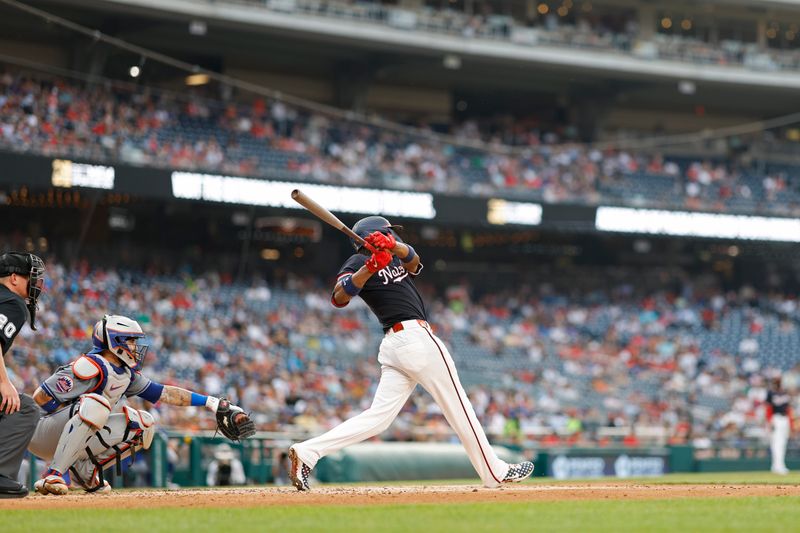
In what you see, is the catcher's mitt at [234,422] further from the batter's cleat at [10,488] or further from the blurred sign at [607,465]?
the blurred sign at [607,465]

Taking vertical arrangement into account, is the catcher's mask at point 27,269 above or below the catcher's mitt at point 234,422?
above

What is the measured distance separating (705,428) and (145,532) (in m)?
20.9

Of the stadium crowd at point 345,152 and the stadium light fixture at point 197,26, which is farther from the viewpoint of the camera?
the stadium light fixture at point 197,26

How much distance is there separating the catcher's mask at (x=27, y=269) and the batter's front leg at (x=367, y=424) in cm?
212

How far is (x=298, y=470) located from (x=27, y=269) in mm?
2359

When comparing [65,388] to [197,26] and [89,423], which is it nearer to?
[89,423]

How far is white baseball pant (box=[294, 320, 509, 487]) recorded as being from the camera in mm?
8820

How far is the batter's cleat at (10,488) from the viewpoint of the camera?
8.40 meters

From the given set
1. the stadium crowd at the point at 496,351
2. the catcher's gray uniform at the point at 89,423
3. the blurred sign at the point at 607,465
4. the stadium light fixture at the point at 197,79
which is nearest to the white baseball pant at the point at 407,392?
the catcher's gray uniform at the point at 89,423

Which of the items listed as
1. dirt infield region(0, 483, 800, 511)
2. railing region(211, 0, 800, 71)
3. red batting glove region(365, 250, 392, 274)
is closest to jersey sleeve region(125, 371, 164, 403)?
dirt infield region(0, 483, 800, 511)

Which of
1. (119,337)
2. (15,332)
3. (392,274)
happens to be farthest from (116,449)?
(392,274)

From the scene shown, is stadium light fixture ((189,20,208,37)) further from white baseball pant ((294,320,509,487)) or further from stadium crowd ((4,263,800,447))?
white baseball pant ((294,320,509,487))

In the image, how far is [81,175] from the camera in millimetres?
22609

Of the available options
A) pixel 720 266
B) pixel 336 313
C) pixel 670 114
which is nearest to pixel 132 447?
pixel 336 313
